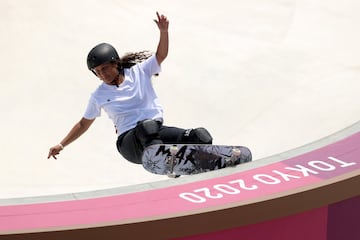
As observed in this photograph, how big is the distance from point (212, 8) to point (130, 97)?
3814 mm

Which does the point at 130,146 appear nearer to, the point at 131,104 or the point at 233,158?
the point at 131,104

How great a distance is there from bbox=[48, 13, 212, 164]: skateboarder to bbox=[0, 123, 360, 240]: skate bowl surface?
952 mm

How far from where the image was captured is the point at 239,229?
5020 millimetres

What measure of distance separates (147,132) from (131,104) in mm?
327

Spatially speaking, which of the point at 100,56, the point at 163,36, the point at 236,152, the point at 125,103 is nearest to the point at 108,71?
the point at 100,56

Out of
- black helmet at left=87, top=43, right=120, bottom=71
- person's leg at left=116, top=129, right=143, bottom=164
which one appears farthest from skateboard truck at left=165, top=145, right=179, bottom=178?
black helmet at left=87, top=43, right=120, bottom=71

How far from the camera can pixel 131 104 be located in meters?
6.64

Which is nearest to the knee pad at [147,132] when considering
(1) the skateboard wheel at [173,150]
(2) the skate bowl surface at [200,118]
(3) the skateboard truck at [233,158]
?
(1) the skateboard wheel at [173,150]

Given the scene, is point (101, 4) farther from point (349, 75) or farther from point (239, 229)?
point (239, 229)

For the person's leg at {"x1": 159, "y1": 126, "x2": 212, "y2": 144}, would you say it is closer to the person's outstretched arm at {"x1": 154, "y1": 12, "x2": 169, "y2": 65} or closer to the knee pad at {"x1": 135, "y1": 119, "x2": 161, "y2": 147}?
the knee pad at {"x1": 135, "y1": 119, "x2": 161, "y2": 147}

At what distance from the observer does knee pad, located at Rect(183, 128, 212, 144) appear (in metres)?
6.43

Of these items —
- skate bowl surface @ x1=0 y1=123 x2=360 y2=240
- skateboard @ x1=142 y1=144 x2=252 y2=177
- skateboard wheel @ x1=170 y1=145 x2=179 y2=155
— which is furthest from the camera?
skateboard wheel @ x1=170 y1=145 x2=179 y2=155

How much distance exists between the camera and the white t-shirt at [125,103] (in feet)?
21.7

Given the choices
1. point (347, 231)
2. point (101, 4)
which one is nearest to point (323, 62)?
point (101, 4)
